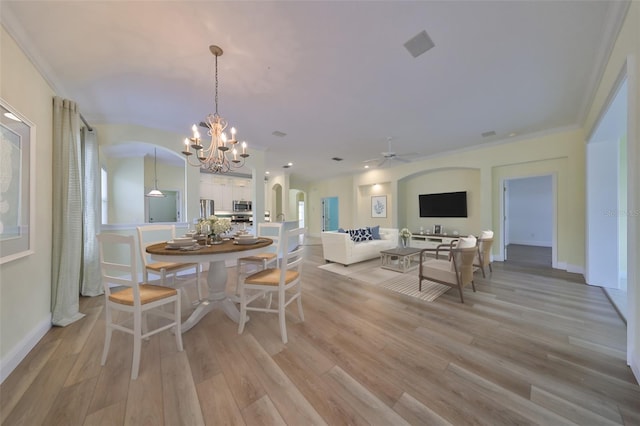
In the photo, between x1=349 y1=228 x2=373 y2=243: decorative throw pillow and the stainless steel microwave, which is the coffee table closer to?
x1=349 y1=228 x2=373 y2=243: decorative throw pillow

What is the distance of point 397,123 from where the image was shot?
12.7 feet

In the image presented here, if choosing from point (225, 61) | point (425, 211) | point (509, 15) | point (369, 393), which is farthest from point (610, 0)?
point (425, 211)

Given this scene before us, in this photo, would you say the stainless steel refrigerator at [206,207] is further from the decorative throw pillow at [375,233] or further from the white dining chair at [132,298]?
the white dining chair at [132,298]

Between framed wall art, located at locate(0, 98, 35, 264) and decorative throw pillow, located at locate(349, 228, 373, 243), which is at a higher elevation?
framed wall art, located at locate(0, 98, 35, 264)

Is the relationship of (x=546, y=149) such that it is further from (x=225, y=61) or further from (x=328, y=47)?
(x=225, y=61)

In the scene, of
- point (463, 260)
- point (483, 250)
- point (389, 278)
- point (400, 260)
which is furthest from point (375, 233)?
point (463, 260)

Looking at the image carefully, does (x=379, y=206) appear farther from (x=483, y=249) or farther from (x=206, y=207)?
(x=206, y=207)

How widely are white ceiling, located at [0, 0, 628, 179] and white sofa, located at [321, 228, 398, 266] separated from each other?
2.33 m

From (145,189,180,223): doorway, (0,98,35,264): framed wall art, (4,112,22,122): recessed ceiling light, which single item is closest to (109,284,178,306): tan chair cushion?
(0,98,35,264): framed wall art

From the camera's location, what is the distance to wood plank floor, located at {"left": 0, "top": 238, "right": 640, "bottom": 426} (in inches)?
48.8

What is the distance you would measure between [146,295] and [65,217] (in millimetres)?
1568

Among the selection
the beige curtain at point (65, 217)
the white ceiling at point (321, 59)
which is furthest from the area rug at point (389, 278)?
the beige curtain at point (65, 217)

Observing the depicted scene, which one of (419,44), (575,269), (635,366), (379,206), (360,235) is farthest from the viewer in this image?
(379,206)

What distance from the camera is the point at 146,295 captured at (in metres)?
1.71
